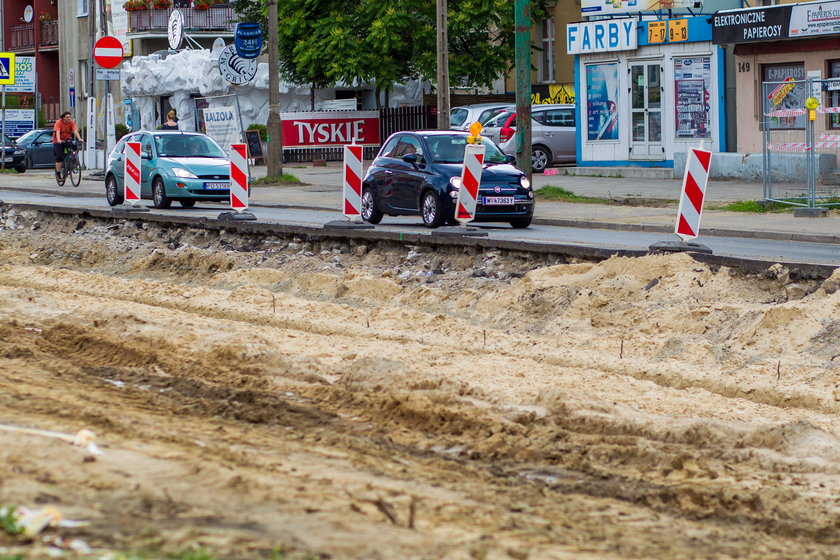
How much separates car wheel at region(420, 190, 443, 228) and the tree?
20.6m

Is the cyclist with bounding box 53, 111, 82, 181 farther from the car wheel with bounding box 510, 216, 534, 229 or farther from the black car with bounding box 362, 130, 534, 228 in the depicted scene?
the car wheel with bounding box 510, 216, 534, 229

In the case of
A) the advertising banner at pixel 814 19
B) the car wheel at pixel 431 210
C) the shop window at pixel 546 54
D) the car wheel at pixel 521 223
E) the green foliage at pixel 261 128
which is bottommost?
the car wheel at pixel 521 223

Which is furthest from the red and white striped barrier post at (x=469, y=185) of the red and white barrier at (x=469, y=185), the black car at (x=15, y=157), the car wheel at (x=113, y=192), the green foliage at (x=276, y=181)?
the black car at (x=15, y=157)

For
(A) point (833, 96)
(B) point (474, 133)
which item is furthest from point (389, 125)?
(B) point (474, 133)

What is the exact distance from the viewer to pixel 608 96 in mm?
33969

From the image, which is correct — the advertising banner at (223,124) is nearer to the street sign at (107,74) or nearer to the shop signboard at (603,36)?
the street sign at (107,74)

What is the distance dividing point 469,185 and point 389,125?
92.5 ft

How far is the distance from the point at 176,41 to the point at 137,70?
2.34 meters

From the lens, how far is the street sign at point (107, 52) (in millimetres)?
35719

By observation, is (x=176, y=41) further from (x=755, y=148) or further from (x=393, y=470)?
(x=393, y=470)

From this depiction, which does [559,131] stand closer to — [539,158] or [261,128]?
[539,158]

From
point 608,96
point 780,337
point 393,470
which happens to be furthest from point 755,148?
point 393,470

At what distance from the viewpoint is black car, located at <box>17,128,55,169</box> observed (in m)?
48.1

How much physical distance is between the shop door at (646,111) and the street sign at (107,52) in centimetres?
1386
